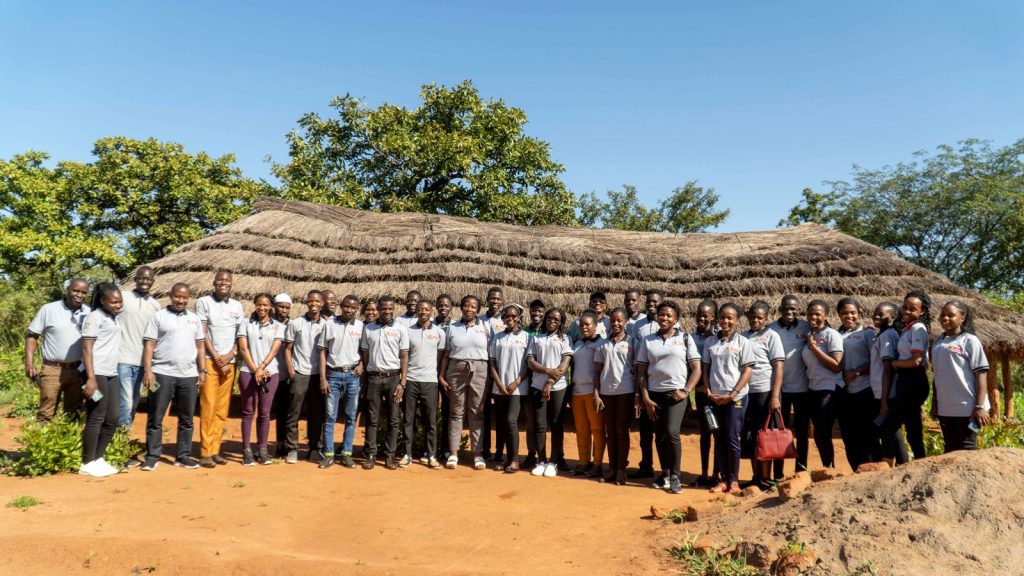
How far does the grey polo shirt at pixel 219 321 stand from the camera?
6.41 m

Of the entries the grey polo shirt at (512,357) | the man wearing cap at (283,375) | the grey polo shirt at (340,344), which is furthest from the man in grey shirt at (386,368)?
the grey polo shirt at (512,357)

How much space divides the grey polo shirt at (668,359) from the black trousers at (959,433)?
192cm

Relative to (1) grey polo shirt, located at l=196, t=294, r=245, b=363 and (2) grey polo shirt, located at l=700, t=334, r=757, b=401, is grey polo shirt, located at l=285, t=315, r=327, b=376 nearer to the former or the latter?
(1) grey polo shirt, located at l=196, t=294, r=245, b=363

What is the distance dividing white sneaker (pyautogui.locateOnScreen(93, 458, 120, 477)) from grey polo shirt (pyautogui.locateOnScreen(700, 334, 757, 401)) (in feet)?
17.3

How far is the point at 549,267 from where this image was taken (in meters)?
10.4

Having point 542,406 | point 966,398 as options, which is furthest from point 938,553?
point 542,406

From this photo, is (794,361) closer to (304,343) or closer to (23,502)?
(304,343)

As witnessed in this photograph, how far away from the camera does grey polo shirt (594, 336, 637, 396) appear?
6.13 metres

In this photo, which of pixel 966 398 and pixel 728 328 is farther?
pixel 728 328

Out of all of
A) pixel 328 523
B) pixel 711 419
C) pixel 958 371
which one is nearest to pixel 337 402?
pixel 328 523

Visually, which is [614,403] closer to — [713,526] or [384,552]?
[713,526]

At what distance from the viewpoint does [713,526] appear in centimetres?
454

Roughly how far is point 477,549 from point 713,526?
1.60 metres

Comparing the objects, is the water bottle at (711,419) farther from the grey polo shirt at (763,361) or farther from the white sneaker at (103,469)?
the white sneaker at (103,469)
